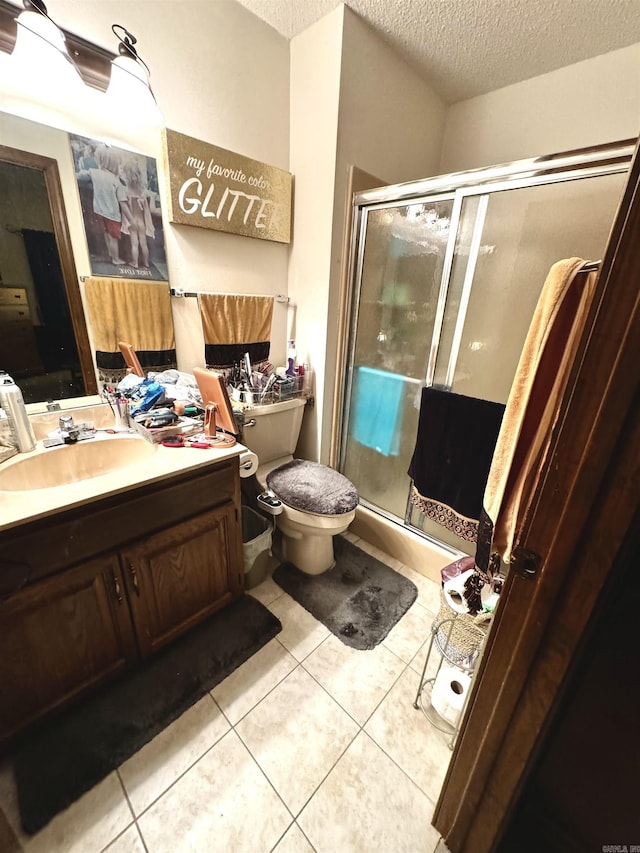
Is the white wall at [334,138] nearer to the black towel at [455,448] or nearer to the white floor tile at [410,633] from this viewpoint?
the black towel at [455,448]

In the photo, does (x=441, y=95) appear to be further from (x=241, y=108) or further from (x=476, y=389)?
(x=476, y=389)

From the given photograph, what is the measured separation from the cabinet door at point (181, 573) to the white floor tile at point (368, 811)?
661 millimetres

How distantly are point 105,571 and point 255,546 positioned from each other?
600mm

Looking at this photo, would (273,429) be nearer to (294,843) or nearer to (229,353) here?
(229,353)

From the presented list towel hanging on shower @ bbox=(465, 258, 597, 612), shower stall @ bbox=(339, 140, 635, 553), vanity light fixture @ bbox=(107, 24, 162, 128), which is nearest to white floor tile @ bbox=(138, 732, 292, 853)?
towel hanging on shower @ bbox=(465, 258, 597, 612)

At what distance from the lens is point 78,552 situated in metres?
0.89

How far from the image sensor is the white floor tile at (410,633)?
1.30m

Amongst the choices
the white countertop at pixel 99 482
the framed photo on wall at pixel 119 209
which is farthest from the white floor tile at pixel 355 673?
the framed photo on wall at pixel 119 209

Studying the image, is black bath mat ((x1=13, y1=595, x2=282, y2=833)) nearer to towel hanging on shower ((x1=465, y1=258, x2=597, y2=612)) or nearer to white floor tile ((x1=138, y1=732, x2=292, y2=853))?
white floor tile ((x1=138, y1=732, x2=292, y2=853))

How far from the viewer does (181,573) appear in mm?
1144

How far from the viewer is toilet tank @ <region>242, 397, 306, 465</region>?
1.58 metres

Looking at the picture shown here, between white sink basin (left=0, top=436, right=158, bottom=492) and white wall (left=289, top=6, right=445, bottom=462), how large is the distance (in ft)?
3.06

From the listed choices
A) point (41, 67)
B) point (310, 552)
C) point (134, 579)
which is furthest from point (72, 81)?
point (310, 552)

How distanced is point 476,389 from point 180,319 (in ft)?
4.59
